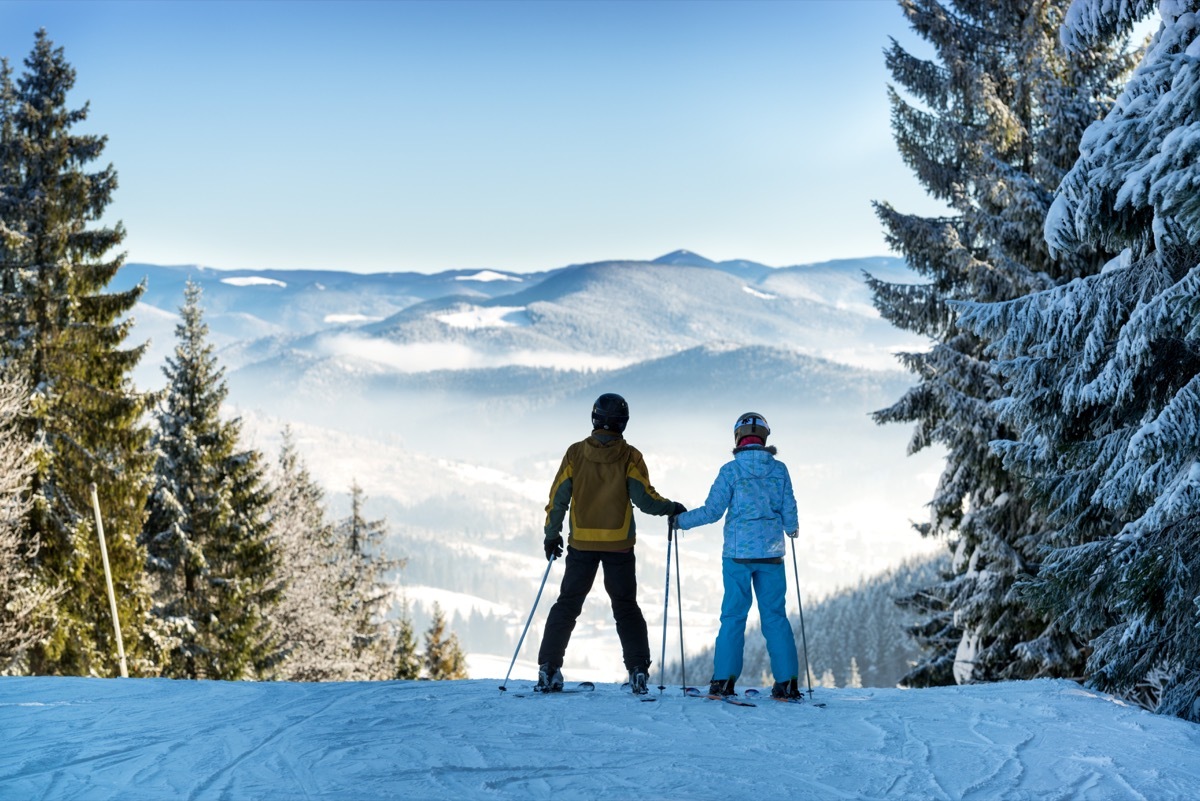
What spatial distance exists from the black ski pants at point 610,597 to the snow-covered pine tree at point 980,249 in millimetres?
7191

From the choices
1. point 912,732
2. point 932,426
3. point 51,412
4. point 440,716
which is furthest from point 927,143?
point 51,412

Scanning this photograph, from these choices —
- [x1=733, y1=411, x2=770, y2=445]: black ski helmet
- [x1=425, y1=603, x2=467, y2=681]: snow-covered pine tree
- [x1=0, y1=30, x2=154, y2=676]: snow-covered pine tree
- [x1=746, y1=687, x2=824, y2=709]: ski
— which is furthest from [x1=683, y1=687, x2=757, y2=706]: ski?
[x1=425, y1=603, x2=467, y2=681]: snow-covered pine tree

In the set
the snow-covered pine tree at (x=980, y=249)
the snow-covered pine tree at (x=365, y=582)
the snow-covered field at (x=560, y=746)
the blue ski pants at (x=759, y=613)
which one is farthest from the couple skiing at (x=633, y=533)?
the snow-covered pine tree at (x=365, y=582)

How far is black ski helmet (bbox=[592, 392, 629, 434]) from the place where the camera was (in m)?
8.09

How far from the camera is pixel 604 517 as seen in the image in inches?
319

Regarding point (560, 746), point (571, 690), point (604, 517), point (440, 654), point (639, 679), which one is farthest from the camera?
point (440, 654)

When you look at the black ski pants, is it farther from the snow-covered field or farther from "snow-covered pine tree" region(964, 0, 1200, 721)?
"snow-covered pine tree" region(964, 0, 1200, 721)

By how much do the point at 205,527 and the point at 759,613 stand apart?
21222 millimetres

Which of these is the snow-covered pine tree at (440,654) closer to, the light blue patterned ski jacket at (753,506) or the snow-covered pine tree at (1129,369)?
the light blue patterned ski jacket at (753,506)

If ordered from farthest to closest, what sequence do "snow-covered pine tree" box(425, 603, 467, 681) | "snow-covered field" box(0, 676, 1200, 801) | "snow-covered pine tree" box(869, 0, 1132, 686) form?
"snow-covered pine tree" box(425, 603, 467, 681) < "snow-covered pine tree" box(869, 0, 1132, 686) < "snow-covered field" box(0, 676, 1200, 801)

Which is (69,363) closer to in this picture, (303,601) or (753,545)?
(303,601)

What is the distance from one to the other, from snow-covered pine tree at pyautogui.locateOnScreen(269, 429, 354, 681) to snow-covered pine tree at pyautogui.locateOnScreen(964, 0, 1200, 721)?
22.6 metres

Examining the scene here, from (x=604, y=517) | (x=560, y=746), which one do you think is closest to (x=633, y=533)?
(x=604, y=517)

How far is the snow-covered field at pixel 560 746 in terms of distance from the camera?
209 inches
